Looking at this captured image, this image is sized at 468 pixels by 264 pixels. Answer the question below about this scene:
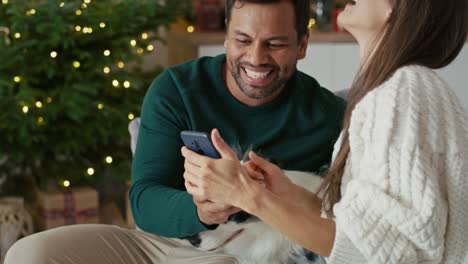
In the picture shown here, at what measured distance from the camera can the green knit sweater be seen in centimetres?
166

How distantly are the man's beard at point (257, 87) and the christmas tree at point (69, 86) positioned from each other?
4.70 feet

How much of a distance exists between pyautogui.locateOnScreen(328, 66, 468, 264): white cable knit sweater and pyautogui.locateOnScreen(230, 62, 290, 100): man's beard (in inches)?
22.9

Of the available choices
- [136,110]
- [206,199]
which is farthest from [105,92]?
[206,199]

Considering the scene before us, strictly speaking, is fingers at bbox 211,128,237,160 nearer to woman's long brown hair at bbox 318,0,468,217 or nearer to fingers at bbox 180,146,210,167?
fingers at bbox 180,146,210,167

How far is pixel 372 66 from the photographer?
1209 millimetres

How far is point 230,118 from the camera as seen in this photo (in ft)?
5.62

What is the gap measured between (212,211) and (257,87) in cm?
43

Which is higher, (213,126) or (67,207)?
(213,126)

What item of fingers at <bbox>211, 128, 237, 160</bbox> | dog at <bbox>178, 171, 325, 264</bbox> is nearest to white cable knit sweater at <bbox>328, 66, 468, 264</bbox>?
fingers at <bbox>211, 128, 237, 160</bbox>

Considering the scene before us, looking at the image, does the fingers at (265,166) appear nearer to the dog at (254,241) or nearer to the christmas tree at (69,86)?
the dog at (254,241)

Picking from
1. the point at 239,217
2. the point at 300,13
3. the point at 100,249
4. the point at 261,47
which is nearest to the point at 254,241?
the point at 239,217

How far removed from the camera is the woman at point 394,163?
1053mm

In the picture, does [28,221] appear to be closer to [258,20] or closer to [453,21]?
[258,20]

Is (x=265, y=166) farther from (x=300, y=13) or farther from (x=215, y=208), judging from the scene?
(x=300, y=13)
